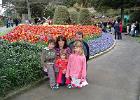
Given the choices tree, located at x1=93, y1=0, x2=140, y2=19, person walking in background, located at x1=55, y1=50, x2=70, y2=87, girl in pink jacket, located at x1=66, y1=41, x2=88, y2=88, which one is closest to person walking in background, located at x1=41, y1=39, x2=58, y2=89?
person walking in background, located at x1=55, y1=50, x2=70, y2=87

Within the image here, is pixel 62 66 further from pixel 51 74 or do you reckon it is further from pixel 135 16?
A: pixel 135 16

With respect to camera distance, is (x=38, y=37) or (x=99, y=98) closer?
(x=99, y=98)

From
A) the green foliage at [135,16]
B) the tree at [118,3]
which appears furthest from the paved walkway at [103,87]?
the green foliage at [135,16]

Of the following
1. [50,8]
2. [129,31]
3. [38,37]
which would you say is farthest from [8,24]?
[38,37]

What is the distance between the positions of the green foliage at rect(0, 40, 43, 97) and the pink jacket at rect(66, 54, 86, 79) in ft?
2.92

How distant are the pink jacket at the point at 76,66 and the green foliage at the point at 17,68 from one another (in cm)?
89

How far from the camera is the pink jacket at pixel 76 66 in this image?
30.6 feet

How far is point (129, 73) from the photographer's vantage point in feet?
38.5

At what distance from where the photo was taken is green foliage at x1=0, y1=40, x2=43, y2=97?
838cm

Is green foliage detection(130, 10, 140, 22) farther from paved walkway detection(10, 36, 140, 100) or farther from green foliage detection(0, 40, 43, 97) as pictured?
green foliage detection(0, 40, 43, 97)

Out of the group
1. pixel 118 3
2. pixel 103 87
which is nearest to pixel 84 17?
pixel 118 3

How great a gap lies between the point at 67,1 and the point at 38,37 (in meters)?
54.2

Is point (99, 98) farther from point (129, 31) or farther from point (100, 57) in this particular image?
point (129, 31)

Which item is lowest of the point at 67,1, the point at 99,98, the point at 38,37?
the point at 99,98
